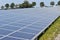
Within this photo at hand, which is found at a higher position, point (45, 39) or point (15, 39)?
point (15, 39)

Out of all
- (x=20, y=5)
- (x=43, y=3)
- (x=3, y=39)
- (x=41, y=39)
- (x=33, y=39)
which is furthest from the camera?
(x=43, y=3)

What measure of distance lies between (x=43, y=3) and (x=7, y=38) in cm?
8342

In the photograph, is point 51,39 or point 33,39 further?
point 51,39

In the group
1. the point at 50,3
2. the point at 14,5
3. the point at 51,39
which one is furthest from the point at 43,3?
the point at 51,39

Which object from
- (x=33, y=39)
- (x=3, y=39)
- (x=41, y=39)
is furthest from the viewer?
(x=41, y=39)

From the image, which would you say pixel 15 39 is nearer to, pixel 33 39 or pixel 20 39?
pixel 20 39

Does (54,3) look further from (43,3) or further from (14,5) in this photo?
(14,5)

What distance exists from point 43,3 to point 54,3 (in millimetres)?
6812

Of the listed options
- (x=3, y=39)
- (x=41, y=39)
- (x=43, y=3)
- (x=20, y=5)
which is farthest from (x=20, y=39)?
(x=43, y=3)

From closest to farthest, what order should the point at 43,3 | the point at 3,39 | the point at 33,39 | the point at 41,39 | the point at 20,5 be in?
the point at 3,39 → the point at 33,39 → the point at 41,39 → the point at 20,5 → the point at 43,3

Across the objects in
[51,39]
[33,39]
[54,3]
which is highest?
[33,39]

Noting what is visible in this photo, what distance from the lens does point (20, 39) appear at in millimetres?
8852

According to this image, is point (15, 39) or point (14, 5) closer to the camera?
point (15, 39)

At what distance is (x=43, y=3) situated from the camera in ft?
299
